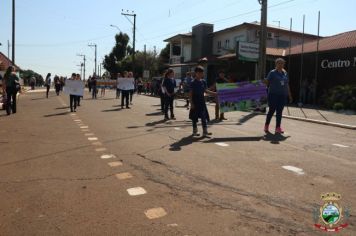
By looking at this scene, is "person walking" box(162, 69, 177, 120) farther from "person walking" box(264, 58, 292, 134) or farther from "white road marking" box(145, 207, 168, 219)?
"white road marking" box(145, 207, 168, 219)

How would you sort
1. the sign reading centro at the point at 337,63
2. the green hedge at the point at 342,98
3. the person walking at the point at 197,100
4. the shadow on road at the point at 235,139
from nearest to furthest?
the shadow on road at the point at 235,139 → the person walking at the point at 197,100 → the green hedge at the point at 342,98 → the sign reading centro at the point at 337,63

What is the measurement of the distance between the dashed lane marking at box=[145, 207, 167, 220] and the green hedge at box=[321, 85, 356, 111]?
16965 millimetres

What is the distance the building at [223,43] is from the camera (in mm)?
35688

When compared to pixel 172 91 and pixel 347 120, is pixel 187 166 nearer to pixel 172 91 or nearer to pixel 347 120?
pixel 172 91

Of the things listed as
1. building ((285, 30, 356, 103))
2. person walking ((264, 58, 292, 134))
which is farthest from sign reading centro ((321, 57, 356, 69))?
person walking ((264, 58, 292, 134))

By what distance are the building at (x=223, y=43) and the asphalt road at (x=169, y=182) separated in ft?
77.6

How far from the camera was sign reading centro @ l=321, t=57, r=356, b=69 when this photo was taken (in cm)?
2375

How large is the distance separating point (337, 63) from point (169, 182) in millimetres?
20678

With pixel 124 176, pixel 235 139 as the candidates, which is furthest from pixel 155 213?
pixel 235 139

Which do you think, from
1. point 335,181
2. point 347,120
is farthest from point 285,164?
point 347,120

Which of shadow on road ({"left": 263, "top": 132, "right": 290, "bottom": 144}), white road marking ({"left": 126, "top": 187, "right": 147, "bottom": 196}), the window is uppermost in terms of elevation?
the window

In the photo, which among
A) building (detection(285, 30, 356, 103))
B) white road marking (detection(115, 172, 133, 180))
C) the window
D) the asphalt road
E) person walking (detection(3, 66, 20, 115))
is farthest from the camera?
the window

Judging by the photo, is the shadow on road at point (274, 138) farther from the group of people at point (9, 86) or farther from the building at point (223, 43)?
the building at point (223, 43)

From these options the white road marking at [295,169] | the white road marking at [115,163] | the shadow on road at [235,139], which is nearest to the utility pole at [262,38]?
the shadow on road at [235,139]
